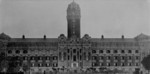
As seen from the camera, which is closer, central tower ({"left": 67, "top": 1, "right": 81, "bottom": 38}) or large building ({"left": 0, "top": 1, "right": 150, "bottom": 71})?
large building ({"left": 0, "top": 1, "right": 150, "bottom": 71})

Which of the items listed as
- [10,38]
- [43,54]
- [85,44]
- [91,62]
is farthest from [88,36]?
[10,38]

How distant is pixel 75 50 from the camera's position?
3268 inches

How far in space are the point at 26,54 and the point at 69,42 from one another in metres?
13.0

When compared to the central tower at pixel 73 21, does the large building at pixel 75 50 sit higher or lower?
lower

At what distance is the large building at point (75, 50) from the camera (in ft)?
271

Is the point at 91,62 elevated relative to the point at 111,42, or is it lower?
lower

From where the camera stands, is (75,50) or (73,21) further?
(73,21)

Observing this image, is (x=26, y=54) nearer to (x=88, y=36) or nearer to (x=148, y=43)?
(x=88, y=36)

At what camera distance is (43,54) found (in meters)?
84.4

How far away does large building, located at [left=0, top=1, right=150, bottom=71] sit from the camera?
271 ft

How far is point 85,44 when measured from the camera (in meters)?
83.1

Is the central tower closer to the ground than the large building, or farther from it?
farther from it

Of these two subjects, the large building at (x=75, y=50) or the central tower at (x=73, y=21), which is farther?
the central tower at (x=73, y=21)

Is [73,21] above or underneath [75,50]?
above
